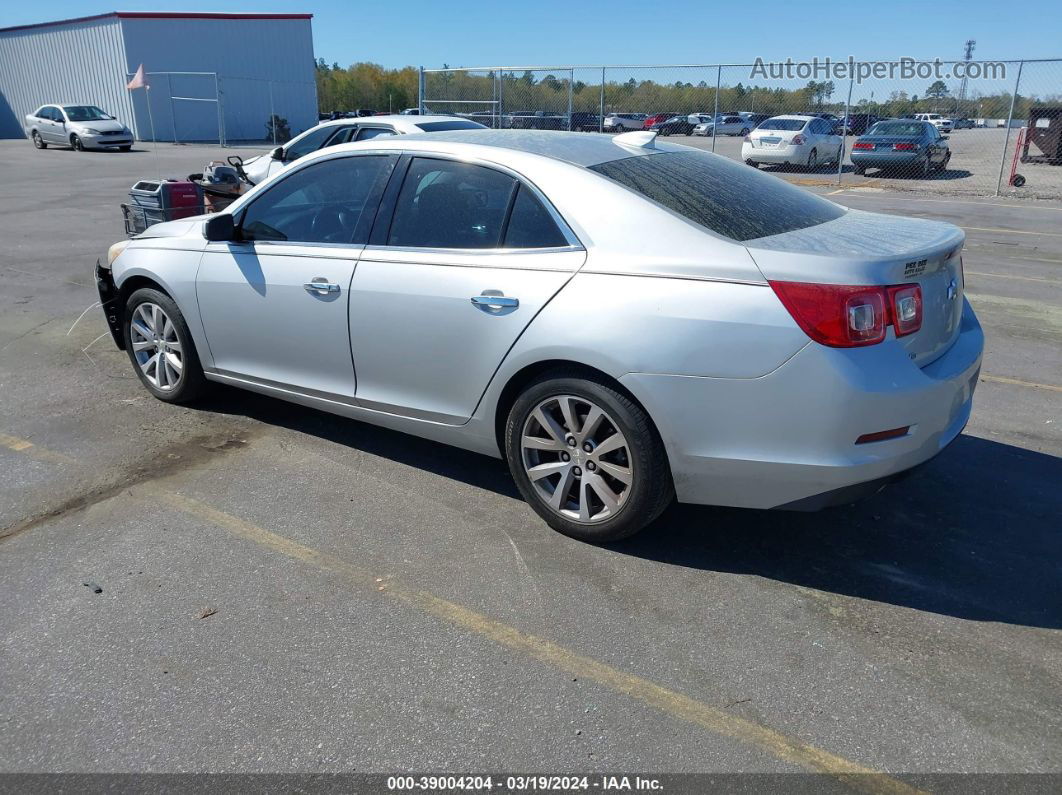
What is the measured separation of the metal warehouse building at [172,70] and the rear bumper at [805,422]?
Answer: 3872 centimetres

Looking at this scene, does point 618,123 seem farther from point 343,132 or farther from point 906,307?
point 906,307

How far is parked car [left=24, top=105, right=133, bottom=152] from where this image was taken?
Answer: 30844 millimetres

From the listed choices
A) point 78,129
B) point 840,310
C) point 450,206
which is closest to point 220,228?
point 450,206

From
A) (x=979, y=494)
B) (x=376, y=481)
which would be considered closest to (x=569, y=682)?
(x=376, y=481)

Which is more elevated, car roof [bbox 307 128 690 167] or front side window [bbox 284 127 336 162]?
car roof [bbox 307 128 690 167]

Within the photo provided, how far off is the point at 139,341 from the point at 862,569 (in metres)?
4.35

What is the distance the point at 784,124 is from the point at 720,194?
21639mm

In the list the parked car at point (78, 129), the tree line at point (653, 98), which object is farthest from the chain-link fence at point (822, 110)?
the parked car at point (78, 129)

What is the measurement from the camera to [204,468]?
14.8ft

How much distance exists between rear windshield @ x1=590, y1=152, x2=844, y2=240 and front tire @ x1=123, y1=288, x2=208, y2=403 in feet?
8.93

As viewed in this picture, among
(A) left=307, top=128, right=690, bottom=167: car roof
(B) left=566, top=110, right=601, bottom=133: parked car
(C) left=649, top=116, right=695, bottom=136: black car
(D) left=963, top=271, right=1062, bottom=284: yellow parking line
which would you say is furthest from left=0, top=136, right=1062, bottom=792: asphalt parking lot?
(C) left=649, top=116, right=695, bottom=136: black car

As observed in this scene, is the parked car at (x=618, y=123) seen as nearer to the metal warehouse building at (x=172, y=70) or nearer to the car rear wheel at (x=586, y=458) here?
the metal warehouse building at (x=172, y=70)

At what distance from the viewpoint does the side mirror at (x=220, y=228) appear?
461 centimetres

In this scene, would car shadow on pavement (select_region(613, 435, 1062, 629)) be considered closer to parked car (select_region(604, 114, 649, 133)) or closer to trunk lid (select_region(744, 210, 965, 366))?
trunk lid (select_region(744, 210, 965, 366))
